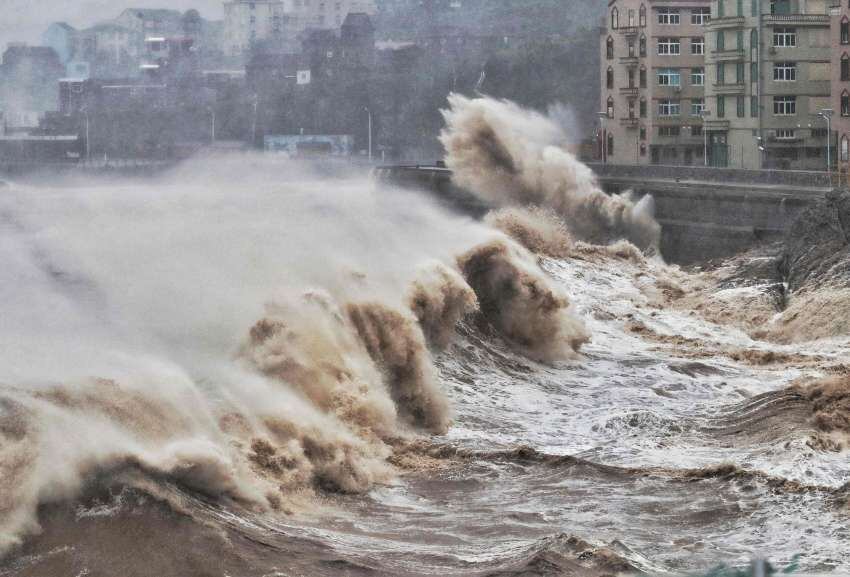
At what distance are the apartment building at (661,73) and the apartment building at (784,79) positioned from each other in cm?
663

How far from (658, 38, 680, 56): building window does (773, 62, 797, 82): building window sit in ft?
28.6

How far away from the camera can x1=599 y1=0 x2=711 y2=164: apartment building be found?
178 feet

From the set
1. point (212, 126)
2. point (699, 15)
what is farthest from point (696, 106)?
point (212, 126)

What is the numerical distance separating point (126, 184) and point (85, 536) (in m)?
46.9

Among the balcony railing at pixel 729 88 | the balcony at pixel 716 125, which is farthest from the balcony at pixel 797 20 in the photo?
the balcony at pixel 716 125

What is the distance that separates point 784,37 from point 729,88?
95.2 inches

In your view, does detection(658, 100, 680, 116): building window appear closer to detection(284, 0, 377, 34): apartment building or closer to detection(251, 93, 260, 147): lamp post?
detection(251, 93, 260, 147): lamp post

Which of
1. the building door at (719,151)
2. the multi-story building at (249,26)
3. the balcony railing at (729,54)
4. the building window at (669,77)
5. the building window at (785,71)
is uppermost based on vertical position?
the multi-story building at (249,26)

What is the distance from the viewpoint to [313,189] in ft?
178

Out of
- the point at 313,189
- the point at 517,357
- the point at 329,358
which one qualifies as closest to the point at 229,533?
the point at 329,358

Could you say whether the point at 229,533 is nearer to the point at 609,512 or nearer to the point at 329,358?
the point at 609,512

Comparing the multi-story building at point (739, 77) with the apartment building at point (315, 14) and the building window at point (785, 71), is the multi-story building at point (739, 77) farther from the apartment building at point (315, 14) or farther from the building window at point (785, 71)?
the apartment building at point (315, 14)

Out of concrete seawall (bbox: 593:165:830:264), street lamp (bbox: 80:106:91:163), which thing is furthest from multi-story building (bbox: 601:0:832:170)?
street lamp (bbox: 80:106:91:163)

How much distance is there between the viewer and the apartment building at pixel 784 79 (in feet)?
150
